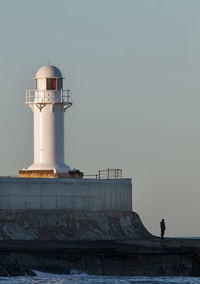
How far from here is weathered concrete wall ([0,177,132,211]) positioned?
272 ft

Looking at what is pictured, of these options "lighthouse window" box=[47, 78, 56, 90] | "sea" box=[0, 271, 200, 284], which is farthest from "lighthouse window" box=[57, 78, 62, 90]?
"sea" box=[0, 271, 200, 284]

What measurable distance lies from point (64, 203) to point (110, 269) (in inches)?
521

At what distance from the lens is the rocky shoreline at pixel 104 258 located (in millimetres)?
70188

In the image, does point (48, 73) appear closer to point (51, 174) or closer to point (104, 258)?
point (51, 174)

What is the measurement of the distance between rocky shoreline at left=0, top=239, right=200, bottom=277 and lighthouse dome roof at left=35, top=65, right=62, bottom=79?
16.4 metres

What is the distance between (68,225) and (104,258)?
419 inches

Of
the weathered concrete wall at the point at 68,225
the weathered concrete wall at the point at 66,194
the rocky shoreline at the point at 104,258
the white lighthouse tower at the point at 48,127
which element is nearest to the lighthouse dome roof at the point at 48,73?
the white lighthouse tower at the point at 48,127

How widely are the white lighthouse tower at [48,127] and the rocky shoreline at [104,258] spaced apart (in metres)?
12.2

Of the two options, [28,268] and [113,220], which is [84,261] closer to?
[28,268]

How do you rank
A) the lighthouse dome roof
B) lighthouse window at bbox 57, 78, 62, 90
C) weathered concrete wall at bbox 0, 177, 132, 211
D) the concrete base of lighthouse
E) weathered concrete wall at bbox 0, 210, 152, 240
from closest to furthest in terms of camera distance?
weathered concrete wall at bbox 0, 210, 152, 240, weathered concrete wall at bbox 0, 177, 132, 211, the concrete base of lighthouse, the lighthouse dome roof, lighthouse window at bbox 57, 78, 62, 90

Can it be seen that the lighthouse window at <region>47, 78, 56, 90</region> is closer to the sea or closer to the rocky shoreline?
the rocky shoreline

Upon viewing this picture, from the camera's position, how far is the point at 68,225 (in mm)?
82500

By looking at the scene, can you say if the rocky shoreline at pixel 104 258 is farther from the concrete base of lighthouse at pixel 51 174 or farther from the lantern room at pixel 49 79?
the lantern room at pixel 49 79

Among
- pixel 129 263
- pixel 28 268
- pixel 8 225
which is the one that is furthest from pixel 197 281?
pixel 8 225
